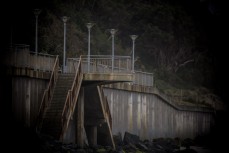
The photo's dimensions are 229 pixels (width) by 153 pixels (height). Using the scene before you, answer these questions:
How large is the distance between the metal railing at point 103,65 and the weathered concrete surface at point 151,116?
6.26ft

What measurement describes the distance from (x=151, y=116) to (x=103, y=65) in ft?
32.3

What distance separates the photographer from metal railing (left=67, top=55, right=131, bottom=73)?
56719 mm

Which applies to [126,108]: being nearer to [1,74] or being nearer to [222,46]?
[1,74]

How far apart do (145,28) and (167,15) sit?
4.69 m

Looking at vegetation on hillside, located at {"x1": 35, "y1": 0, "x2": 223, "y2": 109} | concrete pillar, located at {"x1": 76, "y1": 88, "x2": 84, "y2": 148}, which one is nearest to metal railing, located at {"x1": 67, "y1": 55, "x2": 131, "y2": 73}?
concrete pillar, located at {"x1": 76, "y1": 88, "x2": 84, "y2": 148}

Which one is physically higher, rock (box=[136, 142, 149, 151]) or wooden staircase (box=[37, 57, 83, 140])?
wooden staircase (box=[37, 57, 83, 140])

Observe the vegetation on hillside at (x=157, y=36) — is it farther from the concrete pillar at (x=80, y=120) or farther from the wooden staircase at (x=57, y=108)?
the wooden staircase at (x=57, y=108)

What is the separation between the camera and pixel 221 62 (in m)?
104

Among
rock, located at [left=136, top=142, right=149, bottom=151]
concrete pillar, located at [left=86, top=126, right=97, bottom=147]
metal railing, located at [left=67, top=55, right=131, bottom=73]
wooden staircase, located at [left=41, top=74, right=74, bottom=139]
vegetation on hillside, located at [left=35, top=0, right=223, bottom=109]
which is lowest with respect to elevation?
rock, located at [left=136, top=142, right=149, bottom=151]

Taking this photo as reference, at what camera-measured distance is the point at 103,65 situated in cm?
5894

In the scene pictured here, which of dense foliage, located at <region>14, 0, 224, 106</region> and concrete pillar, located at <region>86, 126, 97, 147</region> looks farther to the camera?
dense foliage, located at <region>14, 0, 224, 106</region>

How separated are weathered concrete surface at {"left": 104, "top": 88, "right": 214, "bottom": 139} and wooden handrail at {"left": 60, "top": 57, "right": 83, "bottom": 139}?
7.26 m

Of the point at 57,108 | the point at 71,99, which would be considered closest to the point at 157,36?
the point at 71,99

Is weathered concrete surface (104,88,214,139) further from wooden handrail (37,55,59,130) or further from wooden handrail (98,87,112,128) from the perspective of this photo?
wooden handrail (37,55,59,130)
